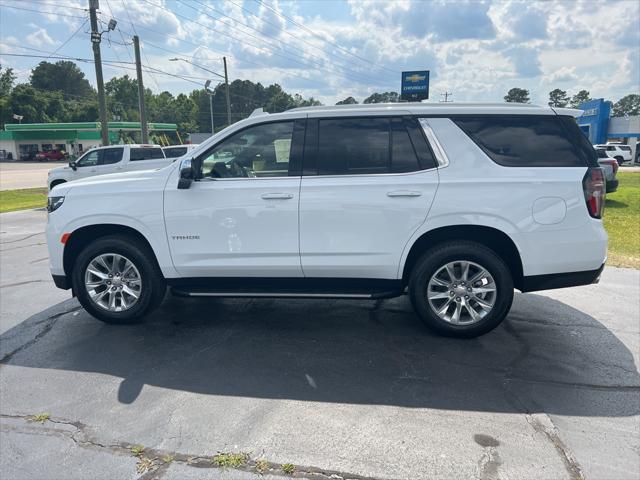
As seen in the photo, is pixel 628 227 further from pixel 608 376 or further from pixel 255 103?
pixel 255 103

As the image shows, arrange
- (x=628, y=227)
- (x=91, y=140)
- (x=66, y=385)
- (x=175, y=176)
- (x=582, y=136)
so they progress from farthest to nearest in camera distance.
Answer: (x=91, y=140), (x=628, y=227), (x=175, y=176), (x=582, y=136), (x=66, y=385)

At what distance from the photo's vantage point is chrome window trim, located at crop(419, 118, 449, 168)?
161 inches

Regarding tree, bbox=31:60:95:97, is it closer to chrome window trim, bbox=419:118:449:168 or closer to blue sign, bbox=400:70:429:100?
blue sign, bbox=400:70:429:100

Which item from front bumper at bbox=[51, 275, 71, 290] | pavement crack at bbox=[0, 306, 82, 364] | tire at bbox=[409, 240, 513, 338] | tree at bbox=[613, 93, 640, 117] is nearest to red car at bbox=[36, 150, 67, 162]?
pavement crack at bbox=[0, 306, 82, 364]

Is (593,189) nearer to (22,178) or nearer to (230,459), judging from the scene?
(230,459)

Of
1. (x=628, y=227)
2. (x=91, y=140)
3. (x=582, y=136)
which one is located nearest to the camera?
(x=582, y=136)

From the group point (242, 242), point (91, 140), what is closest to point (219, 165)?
point (242, 242)

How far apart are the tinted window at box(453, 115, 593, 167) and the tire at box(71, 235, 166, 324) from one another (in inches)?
126

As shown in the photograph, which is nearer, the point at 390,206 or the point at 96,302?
the point at 390,206

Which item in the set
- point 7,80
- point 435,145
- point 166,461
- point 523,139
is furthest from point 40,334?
point 7,80

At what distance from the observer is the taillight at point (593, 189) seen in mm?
3934

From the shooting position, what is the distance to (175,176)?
4398mm

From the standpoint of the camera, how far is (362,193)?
409 cm

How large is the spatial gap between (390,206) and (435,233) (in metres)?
0.50
